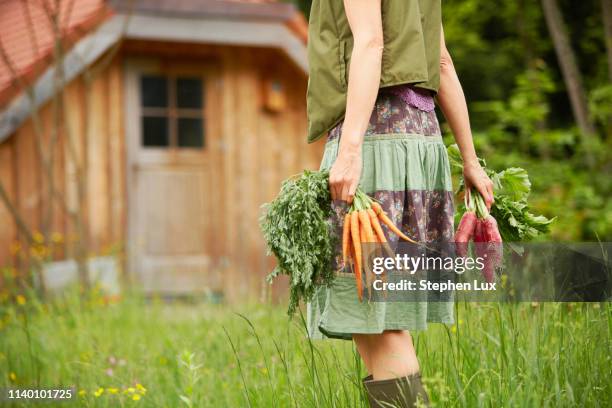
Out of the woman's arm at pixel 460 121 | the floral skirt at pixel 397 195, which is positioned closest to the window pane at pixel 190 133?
the woman's arm at pixel 460 121

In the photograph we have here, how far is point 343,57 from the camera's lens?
221cm

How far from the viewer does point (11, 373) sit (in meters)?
3.81

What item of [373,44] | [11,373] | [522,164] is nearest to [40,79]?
[11,373]

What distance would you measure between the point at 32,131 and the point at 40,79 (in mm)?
723

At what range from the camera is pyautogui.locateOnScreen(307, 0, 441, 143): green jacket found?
2.18 metres

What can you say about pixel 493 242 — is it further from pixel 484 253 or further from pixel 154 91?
pixel 154 91

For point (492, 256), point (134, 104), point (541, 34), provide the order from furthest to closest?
point (541, 34) < point (134, 104) < point (492, 256)

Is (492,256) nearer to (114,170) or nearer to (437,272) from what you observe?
(437,272)

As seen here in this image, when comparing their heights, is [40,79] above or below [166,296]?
above

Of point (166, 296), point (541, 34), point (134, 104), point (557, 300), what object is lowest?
point (166, 296)

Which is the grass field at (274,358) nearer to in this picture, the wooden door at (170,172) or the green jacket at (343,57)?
the green jacket at (343,57)

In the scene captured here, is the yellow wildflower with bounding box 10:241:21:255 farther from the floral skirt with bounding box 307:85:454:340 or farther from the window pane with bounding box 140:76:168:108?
the floral skirt with bounding box 307:85:454:340

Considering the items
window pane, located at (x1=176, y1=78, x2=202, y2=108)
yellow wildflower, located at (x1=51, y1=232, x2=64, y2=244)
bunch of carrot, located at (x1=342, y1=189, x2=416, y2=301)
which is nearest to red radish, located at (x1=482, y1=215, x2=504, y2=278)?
bunch of carrot, located at (x1=342, y1=189, x2=416, y2=301)

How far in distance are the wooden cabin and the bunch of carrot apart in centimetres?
534
